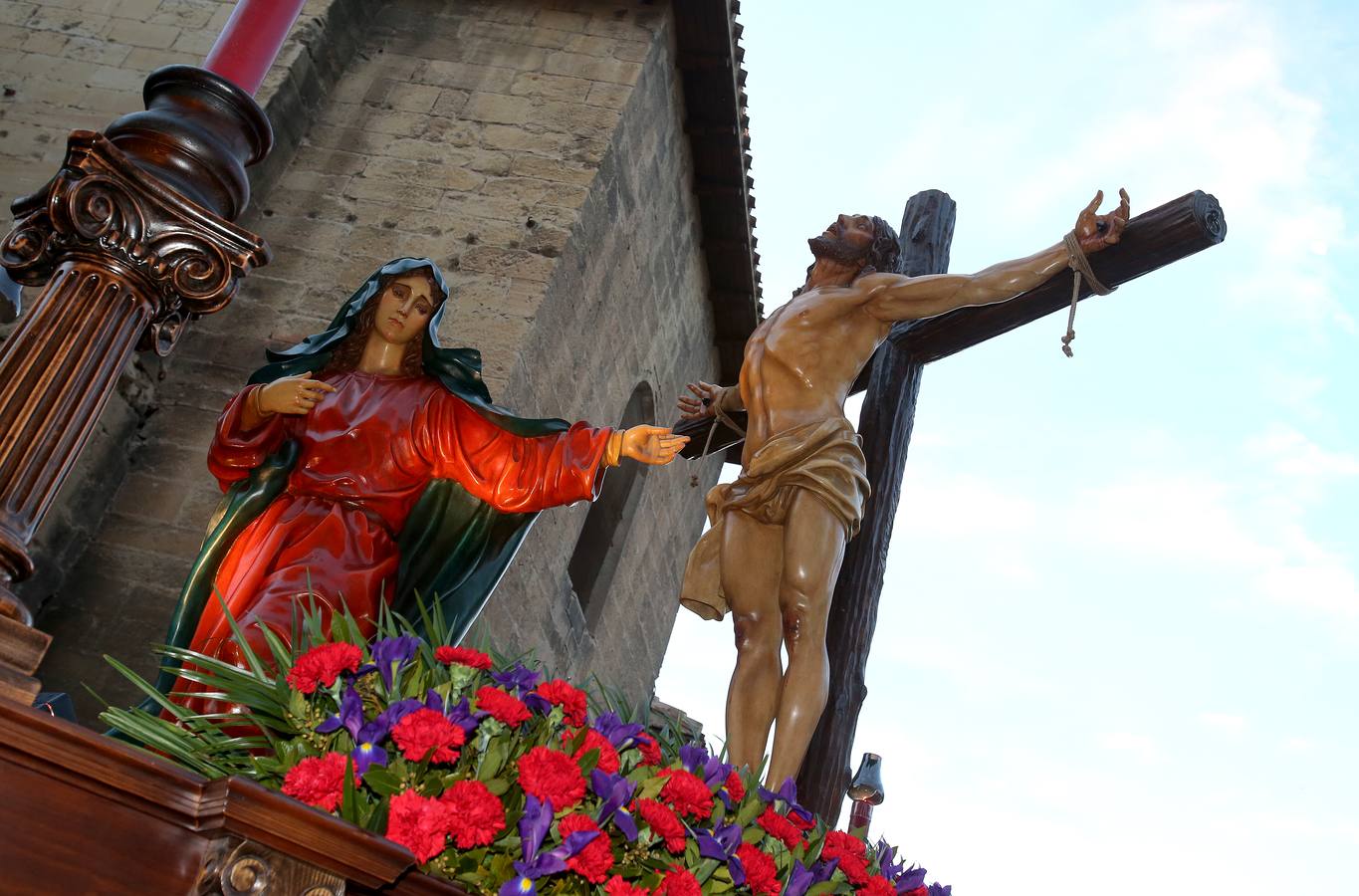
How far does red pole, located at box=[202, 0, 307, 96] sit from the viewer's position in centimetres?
272

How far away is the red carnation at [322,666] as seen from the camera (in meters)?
1.93

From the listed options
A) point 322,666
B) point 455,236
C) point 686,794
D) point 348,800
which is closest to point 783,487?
point 686,794

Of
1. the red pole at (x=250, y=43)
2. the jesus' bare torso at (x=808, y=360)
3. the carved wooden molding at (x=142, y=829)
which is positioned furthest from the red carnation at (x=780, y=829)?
the red pole at (x=250, y=43)

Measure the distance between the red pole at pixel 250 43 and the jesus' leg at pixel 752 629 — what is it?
168 cm

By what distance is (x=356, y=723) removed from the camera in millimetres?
1868

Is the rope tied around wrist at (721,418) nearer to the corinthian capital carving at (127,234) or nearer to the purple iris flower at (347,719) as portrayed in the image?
the corinthian capital carving at (127,234)

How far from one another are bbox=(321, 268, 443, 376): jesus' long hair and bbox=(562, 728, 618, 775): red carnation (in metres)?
2.47

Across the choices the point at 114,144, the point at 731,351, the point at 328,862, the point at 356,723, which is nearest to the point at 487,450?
the point at 114,144

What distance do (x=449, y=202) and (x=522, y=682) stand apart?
602 centimetres

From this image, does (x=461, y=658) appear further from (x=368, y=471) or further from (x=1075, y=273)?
(x=1075, y=273)

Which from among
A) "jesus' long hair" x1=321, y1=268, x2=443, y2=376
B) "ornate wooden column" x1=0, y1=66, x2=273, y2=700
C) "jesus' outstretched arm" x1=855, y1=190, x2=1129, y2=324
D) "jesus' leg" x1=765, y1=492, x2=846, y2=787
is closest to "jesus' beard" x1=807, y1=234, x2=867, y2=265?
"jesus' outstretched arm" x1=855, y1=190, x2=1129, y2=324

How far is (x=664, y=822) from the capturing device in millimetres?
1885

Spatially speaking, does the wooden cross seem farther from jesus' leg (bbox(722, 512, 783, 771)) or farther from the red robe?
the red robe

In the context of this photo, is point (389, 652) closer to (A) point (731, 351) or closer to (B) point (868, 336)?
(B) point (868, 336)
